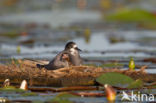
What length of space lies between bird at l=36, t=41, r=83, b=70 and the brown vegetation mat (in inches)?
17.5

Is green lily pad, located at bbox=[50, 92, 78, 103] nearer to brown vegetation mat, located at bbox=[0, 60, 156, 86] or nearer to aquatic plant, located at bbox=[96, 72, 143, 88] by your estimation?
aquatic plant, located at bbox=[96, 72, 143, 88]

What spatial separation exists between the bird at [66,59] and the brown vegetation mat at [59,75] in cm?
44

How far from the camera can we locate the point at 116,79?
9414 mm

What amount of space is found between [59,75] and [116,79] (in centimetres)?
112

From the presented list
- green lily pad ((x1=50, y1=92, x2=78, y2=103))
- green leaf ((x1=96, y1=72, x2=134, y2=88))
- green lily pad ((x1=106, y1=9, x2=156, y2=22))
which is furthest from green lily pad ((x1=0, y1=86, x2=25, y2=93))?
green lily pad ((x1=106, y1=9, x2=156, y2=22))

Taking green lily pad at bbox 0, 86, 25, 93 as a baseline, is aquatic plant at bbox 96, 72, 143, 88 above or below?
above

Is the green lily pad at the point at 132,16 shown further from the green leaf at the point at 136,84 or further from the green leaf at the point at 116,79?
the green leaf at the point at 136,84

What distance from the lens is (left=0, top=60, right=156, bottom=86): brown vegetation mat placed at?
31.8ft

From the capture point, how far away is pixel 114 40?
71.9 feet

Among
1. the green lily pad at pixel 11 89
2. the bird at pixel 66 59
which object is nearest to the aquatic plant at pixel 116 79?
the bird at pixel 66 59

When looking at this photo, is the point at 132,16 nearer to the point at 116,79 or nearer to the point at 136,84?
the point at 116,79

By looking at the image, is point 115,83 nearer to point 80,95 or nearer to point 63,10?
point 80,95

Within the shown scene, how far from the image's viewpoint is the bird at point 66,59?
1041cm

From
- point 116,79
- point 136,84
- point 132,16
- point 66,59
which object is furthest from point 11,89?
point 132,16
